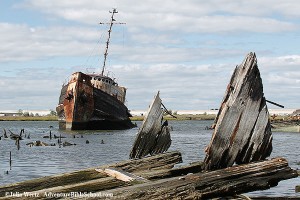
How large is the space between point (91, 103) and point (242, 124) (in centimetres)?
5636

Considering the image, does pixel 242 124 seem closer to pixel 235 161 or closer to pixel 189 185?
pixel 235 161

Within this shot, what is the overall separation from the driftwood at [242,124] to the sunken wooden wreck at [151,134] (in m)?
4.01

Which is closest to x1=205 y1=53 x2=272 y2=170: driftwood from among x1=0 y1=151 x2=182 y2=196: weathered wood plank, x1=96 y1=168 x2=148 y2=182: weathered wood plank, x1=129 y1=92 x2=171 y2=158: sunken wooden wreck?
x1=96 y1=168 x2=148 y2=182: weathered wood plank

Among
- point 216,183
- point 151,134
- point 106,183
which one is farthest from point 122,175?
point 151,134

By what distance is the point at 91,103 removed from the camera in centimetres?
6219

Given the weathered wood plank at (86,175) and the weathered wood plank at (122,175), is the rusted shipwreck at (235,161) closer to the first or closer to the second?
the weathered wood plank at (122,175)

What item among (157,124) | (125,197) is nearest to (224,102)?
(125,197)

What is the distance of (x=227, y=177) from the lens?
243 inches

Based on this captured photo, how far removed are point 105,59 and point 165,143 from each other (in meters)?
60.7

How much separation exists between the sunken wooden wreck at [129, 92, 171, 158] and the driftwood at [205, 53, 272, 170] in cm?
401

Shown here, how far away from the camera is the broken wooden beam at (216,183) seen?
18.9 feet

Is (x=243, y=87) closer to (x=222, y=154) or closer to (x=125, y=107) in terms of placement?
(x=222, y=154)

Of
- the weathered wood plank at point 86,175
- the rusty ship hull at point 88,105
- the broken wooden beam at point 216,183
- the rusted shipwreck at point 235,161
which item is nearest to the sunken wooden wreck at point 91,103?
the rusty ship hull at point 88,105

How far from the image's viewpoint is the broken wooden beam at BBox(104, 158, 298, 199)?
5.77 metres
